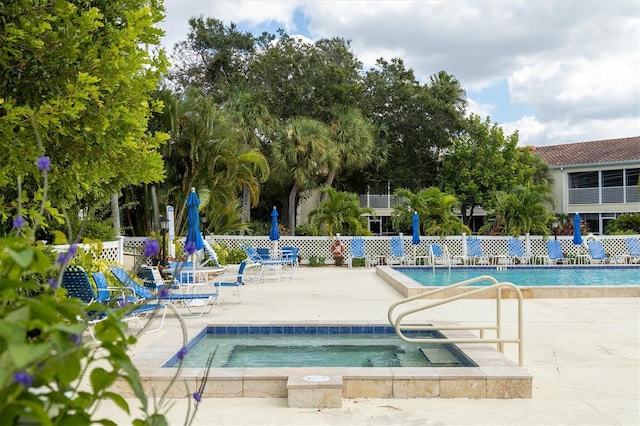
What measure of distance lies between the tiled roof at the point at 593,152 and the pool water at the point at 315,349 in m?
28.9

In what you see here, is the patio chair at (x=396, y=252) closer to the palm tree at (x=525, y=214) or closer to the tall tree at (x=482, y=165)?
the palm tree at (x=525, y=214)

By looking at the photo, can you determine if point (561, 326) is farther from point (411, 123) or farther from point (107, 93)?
point (411, 123)

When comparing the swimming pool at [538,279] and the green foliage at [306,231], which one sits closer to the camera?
the swimming pool at [538,279]

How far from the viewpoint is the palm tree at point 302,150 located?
27.2 meters

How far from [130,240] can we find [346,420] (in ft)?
55.3

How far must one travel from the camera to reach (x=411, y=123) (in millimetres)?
33688

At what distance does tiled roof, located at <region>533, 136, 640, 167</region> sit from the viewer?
111 feet

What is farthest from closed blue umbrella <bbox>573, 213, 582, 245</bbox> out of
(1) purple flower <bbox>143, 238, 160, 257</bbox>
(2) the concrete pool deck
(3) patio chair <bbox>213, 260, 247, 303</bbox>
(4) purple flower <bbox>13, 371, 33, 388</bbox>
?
(4) purple flower <bbox>13, 371, 33, 388</bbox>

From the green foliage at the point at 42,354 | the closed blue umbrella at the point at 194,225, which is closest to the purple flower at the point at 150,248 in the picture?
the green foliage at the point at 42,354

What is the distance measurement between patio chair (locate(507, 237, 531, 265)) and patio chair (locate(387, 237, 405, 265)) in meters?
3.61

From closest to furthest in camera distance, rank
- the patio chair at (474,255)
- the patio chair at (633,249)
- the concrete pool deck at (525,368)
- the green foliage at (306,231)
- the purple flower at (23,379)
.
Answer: the purple flower at (23,379), the concrete pool deck at (525,368), the patio chair at (474,255), the patio chair at (633,249), the green foliage at (306,231)

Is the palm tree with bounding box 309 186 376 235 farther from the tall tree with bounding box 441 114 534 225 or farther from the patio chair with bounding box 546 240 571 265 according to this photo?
the tall tree with bounding box 441 114 534 225

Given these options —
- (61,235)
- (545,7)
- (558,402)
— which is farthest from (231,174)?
(61,235)

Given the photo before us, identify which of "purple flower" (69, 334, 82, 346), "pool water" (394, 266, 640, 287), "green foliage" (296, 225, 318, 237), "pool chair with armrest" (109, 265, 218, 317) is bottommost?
"pool water" (394, 266, 640, 287)
